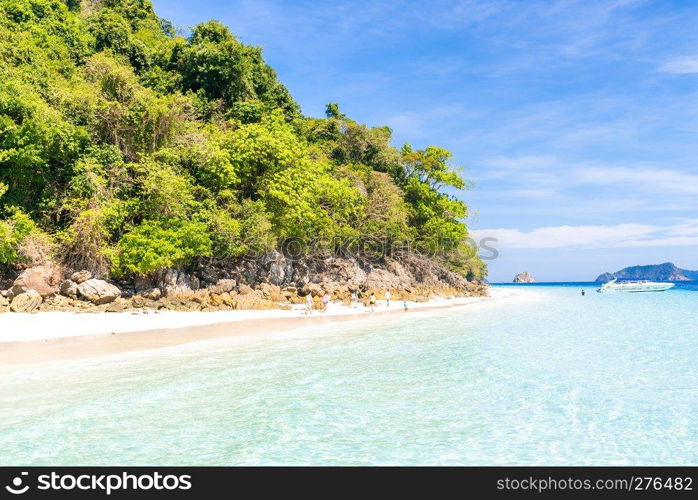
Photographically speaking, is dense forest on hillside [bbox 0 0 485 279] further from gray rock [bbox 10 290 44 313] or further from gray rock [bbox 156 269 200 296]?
gray rock [bbox 10 290 44 313]

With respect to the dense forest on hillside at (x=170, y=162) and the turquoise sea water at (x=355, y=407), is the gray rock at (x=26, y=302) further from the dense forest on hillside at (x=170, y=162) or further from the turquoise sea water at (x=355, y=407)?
the turquoise sea water at (x=355, y=407)

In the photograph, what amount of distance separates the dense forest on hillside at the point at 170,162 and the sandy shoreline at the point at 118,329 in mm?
4412

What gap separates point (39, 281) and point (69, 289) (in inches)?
50.5

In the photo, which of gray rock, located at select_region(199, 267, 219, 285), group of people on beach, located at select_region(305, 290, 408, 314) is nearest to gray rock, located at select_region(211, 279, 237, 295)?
gray rock, located at select_region(199, 267, 219, 285)

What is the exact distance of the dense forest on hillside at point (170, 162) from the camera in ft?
73.3

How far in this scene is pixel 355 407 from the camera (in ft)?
26.1

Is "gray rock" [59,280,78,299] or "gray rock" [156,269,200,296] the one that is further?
"gray rock" [156,269,200,296]

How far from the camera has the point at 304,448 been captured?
243 inches

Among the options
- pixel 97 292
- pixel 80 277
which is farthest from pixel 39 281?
pixel 97 292

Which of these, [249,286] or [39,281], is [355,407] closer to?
[39,281]

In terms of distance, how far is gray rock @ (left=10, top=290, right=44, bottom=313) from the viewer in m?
18.3

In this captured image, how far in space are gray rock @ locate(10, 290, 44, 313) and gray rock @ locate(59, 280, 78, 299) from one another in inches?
51.1

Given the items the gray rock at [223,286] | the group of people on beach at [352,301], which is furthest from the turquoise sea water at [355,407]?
the gray rock at [223,286]

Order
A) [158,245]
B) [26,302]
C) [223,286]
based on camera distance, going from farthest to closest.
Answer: [223,286]
[158,245]
[26,302]
